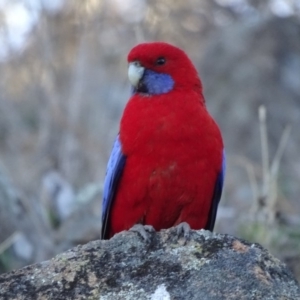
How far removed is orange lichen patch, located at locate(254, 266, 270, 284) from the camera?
114 inches

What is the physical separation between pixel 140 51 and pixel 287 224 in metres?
2.57

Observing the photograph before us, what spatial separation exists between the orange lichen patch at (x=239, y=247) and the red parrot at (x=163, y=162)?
26.2 inches

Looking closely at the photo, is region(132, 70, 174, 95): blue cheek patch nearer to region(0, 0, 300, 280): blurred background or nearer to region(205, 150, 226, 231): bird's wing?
region(205, 150, 226, 231): bird's wing

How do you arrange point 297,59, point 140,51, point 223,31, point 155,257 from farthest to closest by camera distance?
point 223,31 < point 297,59 < point 140,51 < point 155,257

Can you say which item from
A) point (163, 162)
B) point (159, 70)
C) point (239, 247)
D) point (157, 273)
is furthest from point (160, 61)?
point (157, 273)

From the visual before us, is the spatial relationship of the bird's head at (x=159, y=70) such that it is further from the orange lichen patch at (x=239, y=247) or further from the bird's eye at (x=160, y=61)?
the orange lichen patch at (x=239, y=247)

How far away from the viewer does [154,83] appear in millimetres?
4145

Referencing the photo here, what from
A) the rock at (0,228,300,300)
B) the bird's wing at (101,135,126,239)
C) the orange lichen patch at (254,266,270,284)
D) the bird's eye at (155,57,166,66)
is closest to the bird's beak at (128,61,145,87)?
the bird's eye at (155,57,166,66)

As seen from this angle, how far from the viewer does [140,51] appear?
13.7 ft

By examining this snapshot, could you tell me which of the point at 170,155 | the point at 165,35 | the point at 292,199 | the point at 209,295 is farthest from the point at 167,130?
the point at 165,35

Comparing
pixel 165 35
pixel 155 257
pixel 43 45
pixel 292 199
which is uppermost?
pixel 165 35

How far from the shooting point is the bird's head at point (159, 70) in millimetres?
4133

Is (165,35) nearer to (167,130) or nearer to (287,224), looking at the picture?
(287,224)

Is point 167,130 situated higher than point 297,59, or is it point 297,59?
point 297,59
